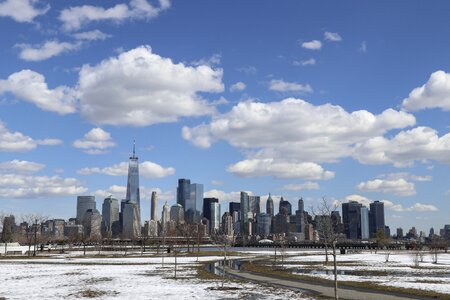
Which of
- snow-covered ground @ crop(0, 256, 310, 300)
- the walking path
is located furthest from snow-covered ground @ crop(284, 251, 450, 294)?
snow-covered ground @ crop(0, 256, 310, 300)

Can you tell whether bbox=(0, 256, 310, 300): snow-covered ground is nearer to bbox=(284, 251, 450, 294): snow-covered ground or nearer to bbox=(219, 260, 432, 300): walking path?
bbox=(219, 260, 432, 300): walking path

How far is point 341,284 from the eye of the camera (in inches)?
1575

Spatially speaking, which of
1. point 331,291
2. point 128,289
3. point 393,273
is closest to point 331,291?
point 331,291

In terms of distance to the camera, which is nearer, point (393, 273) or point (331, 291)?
point (331, 291)

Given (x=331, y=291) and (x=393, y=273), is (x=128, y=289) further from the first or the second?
(x=393, y=273)

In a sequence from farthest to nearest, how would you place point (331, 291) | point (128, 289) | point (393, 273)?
point (393, 273)
point (128, 289)
point (331, 291)

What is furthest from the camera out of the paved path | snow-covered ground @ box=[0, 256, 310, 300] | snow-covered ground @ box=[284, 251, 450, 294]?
snow-covered ground @ box=[284, 251, 450, 294]

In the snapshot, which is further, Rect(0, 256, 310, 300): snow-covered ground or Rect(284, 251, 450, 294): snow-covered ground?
Rect(284, 251, 450, 294): snow-covered ground

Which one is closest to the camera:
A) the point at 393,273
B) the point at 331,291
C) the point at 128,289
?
the point at 331,291

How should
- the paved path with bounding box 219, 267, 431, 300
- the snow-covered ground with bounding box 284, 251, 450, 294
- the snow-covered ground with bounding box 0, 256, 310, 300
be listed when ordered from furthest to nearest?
the snow-covered ground with bounding box 284, 251, 450, 294, the snow-covered ground with bounding box 0, 256, 310, 300, the paved path with bounding box 219, 267, 431, 300

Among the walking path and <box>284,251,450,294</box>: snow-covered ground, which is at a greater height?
the walking path

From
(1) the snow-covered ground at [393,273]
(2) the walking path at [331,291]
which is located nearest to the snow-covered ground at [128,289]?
(2) the walking path at [331,291]

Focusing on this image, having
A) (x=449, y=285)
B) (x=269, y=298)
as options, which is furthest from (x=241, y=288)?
(x=449, y=285)

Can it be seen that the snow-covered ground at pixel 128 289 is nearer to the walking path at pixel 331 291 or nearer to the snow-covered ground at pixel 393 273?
the walking path at pixel 331 291
